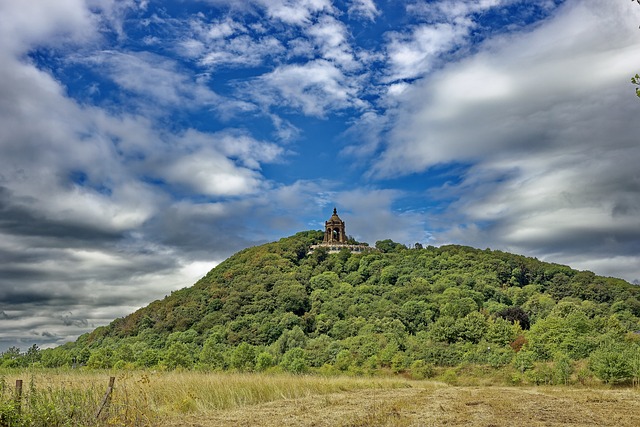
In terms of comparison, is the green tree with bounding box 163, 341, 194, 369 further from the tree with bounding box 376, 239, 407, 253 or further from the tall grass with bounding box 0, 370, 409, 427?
the tree with bounding box 376, 239, 407, 253

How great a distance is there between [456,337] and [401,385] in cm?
4923

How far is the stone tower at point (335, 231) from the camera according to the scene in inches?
7402

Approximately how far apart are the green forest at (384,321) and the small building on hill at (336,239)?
5.93 metres

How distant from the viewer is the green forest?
61625 millimetres

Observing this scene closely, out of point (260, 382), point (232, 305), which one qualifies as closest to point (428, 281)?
point (232, 305)

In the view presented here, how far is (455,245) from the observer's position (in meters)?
175

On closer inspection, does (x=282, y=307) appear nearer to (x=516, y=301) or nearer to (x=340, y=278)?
(x=340, y=278)

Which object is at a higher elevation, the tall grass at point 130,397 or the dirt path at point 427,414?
the tall grass at point 130,397

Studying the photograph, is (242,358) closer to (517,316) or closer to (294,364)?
(294,364)

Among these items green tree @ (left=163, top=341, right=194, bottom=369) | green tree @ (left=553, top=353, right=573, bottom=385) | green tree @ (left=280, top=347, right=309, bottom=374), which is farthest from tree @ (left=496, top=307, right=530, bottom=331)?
green tree @ (left=163, top=341, right=194, bottom=369)

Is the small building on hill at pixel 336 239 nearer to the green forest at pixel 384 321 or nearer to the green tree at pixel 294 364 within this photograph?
the green forest at pixel 384 321

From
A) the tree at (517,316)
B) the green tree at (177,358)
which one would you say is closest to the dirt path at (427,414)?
the green tree at (177,358)

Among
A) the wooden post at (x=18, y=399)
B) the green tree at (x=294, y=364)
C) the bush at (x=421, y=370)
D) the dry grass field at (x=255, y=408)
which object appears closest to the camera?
the wooden post at (x=18, y=399)

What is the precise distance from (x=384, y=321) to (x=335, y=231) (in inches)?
3712
